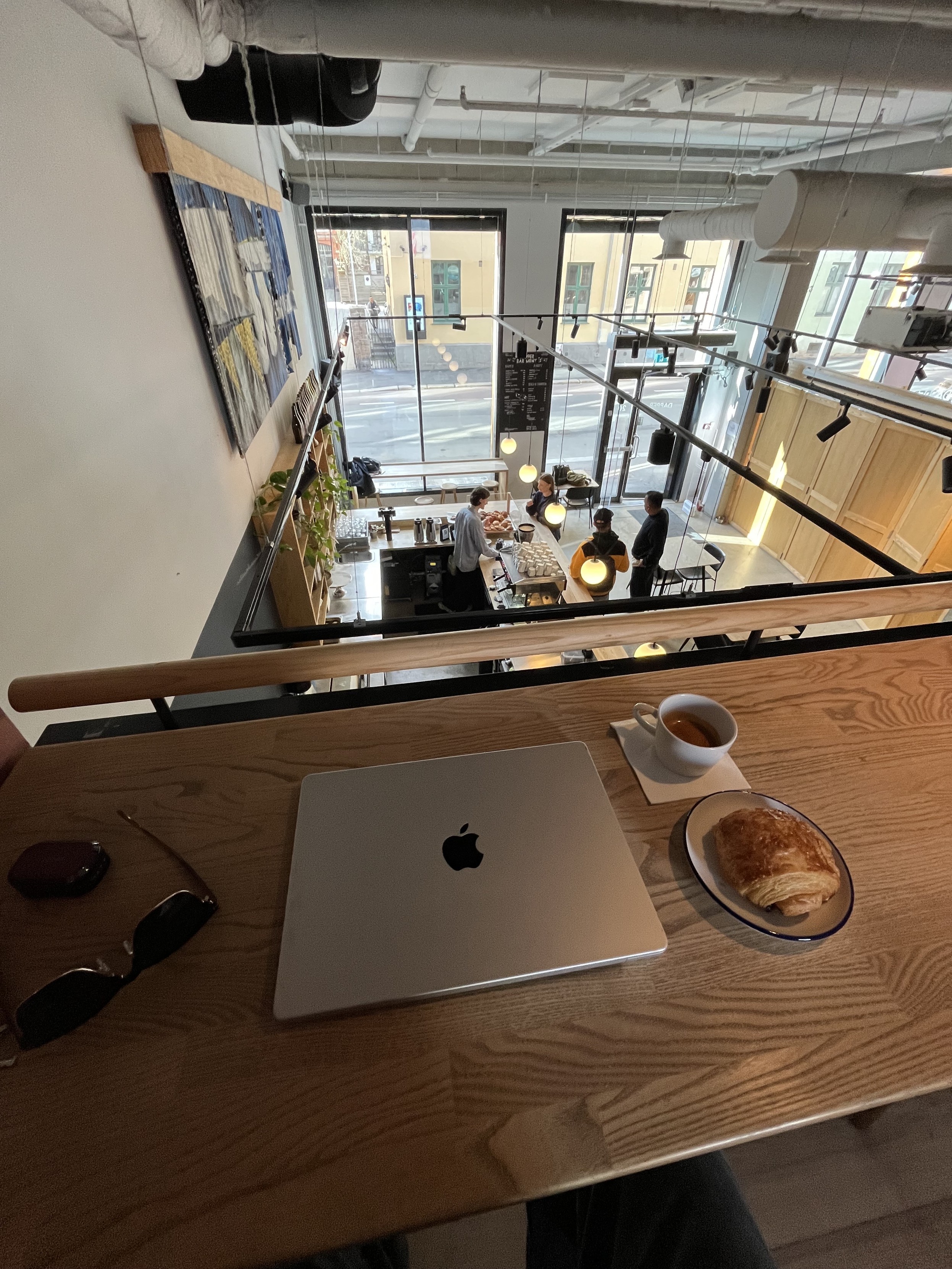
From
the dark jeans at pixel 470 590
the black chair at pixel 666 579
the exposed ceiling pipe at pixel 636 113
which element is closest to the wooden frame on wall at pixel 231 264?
the exposed ceiling pipe at pixel 636 113

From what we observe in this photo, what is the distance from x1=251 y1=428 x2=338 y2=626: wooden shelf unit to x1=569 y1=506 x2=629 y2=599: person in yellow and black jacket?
227cm

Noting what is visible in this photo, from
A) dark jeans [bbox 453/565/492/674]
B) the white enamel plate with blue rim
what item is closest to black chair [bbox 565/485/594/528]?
dark jeans [bbox 453/565/492/674]

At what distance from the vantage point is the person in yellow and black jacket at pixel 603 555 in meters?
4.88

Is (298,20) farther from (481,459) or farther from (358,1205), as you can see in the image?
(481,459)

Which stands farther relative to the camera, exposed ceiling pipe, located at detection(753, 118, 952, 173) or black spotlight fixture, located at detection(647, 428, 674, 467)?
black spotlight fixture, located at detection(647, 428, 674, 467)

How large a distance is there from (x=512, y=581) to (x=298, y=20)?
13.0 feet

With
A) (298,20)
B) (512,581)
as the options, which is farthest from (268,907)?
(512,581)

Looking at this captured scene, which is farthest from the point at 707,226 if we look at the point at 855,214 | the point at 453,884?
the point at 453,884

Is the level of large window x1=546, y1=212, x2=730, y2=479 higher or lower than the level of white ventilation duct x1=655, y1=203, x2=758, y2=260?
lower

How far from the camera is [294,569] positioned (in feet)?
13.0

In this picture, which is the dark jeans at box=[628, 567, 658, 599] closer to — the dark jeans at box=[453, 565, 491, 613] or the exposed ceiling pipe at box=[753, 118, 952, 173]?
the dark jeans at box=[453, 565, 491, 613]

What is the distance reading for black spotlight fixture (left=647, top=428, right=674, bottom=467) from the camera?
5395 mm

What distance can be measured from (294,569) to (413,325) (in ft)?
18.0

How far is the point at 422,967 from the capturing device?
2.12ft
